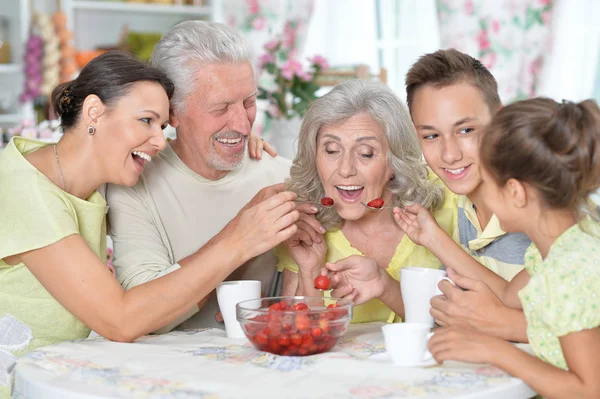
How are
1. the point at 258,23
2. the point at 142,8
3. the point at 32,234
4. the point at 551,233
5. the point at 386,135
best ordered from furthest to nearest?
the point at 142,8 → the point at 258,23 → the point at 386,135 → the point at 32,234 → the point at 551,233

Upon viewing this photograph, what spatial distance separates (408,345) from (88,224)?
858 mm

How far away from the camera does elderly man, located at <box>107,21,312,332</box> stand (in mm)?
2293

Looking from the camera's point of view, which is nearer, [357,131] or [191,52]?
[357,131]

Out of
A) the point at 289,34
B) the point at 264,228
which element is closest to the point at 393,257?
the point at 264,228

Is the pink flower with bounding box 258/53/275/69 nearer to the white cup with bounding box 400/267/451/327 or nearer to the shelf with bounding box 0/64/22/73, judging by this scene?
the shelf with bounding box 0/64/22/73

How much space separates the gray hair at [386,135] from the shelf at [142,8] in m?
3.67

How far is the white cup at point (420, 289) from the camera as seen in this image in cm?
171

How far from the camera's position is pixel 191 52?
2.30m

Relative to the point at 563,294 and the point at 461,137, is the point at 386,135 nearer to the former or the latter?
the point at 461,137

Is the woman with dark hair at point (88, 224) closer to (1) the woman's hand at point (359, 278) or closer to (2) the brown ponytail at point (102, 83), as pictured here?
(2) the brown ponytail at point (102, 83)

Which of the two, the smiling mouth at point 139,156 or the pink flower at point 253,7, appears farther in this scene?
the pink flower at point 253,7

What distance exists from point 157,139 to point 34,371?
2.31ft

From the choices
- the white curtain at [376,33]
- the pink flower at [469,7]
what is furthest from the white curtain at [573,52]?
the white curtain at [376,33]

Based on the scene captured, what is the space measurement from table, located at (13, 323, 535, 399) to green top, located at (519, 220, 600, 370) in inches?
3.9
